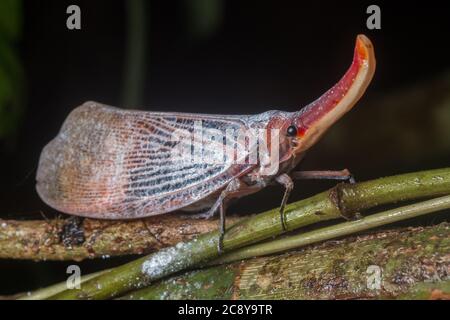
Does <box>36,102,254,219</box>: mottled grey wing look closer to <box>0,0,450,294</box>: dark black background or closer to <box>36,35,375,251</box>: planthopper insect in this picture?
<box>36,35,375,251</box>: planthopper insect

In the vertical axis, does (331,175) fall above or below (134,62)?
below

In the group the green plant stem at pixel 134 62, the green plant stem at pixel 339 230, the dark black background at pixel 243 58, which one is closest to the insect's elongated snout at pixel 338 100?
the green plant stem at pixel 339 230

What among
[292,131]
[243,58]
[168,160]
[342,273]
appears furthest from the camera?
[243,58]

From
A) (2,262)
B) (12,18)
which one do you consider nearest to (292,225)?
(2,262)

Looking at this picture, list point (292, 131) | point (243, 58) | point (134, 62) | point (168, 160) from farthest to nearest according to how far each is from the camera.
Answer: point (243, 58) → point (134, 62) → point (168, 160) → point (292, 131)

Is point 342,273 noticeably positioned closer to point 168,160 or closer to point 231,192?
point 231,192

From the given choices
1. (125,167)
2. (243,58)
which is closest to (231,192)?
(125,167)
